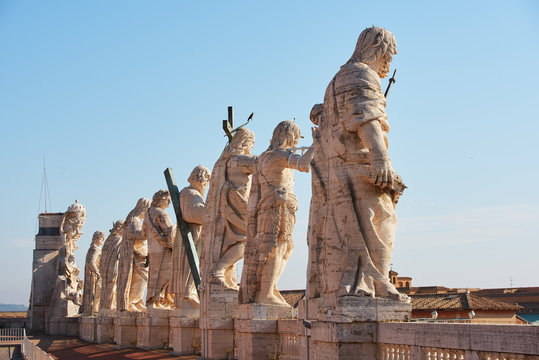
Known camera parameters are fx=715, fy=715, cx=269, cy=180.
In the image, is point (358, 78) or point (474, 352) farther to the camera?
point (358, 78)

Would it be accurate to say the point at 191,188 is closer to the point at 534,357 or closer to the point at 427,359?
the point at 427,359

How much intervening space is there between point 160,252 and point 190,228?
2317 millimetres

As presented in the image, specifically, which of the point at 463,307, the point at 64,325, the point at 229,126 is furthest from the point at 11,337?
Result: the point at 463,307

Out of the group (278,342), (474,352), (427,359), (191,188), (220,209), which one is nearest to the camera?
(474,352)

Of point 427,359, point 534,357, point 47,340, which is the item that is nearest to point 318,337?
point 427,359

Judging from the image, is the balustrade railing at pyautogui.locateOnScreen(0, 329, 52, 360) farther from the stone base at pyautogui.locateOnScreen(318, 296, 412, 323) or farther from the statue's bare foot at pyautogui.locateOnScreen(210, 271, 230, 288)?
the stone base at pyautogui.locateOnScreen(318, 296, 412, 323)

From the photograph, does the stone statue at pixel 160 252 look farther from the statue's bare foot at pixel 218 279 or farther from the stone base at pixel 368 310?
the stone base at pixel 368 310

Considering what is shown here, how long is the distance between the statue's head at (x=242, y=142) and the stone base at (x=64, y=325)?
17.4m

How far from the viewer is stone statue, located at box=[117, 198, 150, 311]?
2039cm

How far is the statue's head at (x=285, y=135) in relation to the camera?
1220 centimetres

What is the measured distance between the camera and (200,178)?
16141 mm

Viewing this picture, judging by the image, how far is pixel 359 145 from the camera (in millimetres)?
8320

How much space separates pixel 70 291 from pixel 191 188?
15.8m

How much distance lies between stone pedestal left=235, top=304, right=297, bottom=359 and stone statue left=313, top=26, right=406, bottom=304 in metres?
3.33
